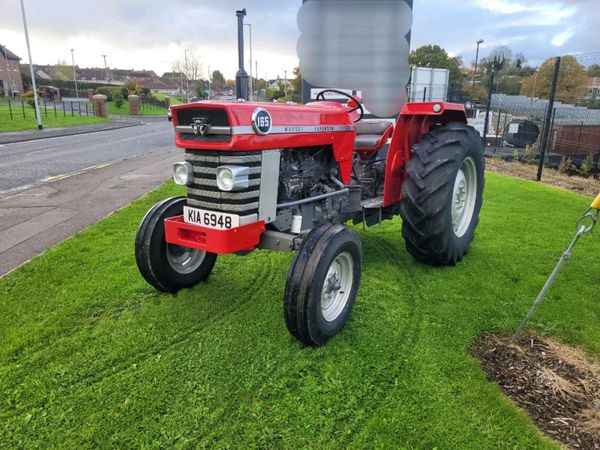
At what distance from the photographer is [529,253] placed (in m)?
4.84

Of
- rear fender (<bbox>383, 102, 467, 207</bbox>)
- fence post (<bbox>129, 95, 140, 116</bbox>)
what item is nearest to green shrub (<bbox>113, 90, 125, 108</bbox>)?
fence post (<bbox>129, 95, 140, 116</bbox>)

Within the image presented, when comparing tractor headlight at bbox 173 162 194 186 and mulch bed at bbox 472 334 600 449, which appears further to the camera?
tractor headlight at bbox 173 162 194 186

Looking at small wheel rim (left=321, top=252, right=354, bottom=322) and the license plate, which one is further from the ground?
the license plate

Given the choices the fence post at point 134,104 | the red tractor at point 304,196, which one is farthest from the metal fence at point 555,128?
the fence post at point 134,104

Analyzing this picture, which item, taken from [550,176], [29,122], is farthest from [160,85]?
[550,176]

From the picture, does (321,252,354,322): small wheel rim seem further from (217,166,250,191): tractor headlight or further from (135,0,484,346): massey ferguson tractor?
(217,166,250,191): tractor headlight

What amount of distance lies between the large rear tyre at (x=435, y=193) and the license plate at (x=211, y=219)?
5.43ft

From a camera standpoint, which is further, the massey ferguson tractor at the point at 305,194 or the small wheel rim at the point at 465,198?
the small wheel rim at the point at 465,198

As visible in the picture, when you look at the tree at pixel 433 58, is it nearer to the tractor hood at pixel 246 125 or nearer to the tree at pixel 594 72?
the tree at pixel 594 72

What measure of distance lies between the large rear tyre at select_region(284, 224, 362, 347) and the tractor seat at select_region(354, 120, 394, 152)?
1.66m

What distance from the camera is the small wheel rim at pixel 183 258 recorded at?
12.0 feet

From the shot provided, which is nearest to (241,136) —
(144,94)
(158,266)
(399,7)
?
(158,266)

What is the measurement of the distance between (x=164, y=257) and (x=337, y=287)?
1398 millimetres

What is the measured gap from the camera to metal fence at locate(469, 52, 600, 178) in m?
9.56
